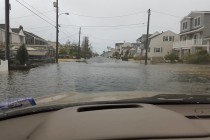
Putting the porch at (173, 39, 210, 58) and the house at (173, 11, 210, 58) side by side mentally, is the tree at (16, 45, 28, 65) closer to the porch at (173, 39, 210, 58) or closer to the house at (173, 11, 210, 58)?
the porch at (173, 39, 210, 58)

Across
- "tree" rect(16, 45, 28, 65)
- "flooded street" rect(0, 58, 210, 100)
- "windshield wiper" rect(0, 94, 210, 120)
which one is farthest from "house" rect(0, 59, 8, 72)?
"windshield wiper" rect(0, 94, 210, 120)

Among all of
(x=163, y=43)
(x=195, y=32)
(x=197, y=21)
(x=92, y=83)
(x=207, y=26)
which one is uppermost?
(x=197, y=21)

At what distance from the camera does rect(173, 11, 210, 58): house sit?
66812 millimetres

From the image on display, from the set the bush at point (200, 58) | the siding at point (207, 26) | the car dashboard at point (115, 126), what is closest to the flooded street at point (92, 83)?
the car dashboard at point (115, 126)

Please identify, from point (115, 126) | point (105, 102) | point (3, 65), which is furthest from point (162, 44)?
point (115, 126)

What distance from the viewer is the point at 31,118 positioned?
3244 millimetres

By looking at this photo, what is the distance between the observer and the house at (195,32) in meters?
66.8

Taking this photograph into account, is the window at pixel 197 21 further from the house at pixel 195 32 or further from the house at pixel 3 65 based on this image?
the house at pixel 3 65

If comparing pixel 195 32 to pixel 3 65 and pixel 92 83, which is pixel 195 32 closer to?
pixel 3 65

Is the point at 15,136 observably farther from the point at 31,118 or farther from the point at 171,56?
the point at 171,56

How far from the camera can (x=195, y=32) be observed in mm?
71625

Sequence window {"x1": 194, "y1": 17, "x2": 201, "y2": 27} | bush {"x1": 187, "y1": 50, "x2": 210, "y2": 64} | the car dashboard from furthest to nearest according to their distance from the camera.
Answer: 1. window {"x1": 194, "y1": 17, "x2": 201, "y2": 27}
2. bush {"x1": 187, "y1": 50, "x2": 210, "y2": 64}
3. the car dashboard

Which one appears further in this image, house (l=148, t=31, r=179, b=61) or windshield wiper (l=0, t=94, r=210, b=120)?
house (l=148, t=31, r=179, b=61)

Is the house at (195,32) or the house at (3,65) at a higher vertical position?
the house at (195,32)
